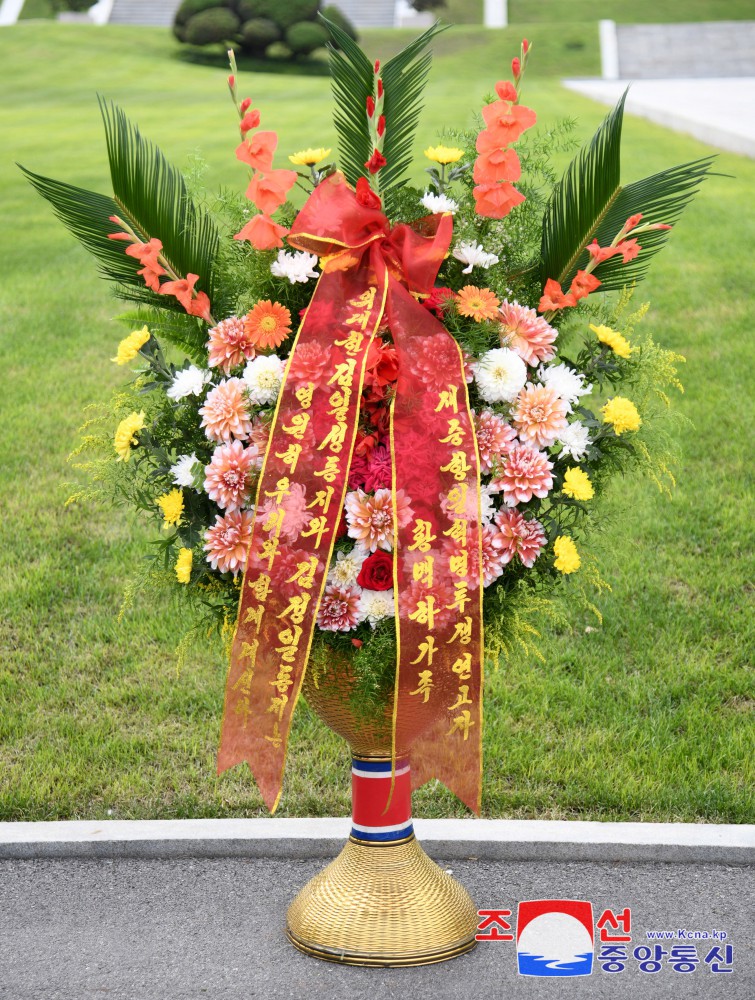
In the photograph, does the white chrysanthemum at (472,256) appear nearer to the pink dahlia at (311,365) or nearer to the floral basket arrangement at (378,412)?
the floral basket arrangement at (378,412)

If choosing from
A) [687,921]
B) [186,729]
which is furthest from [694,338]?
[687,921]

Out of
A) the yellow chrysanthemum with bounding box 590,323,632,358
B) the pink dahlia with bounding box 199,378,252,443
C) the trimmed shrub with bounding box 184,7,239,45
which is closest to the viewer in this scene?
the pink dahlia with bounding box 199,378,252,443

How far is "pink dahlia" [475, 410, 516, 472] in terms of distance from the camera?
2666 mm

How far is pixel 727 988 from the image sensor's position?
2830 millimetres

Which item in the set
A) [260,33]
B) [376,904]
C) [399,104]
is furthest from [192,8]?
[376,904]

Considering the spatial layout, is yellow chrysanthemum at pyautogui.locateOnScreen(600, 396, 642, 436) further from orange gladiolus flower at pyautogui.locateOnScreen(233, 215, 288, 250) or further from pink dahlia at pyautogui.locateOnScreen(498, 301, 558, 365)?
orange gladiolus flower at pyautogui.locateOnScreen(233, 215, 288, 250)

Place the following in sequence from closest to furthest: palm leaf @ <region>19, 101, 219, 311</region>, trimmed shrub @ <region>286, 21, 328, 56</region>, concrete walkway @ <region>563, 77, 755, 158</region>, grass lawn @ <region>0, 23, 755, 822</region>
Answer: palm leaf @ <region>19, 101, 219, 311</region> < grass lawn @ <region>0, 23, 755, 822</region> < concrete walkway @ <region>563, 77, 755, 158</region> < trimmed shrub @ <region>286, 21, 328, 56</region>

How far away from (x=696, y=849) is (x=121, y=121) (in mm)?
2492

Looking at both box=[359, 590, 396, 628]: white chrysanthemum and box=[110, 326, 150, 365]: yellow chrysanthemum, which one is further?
box=[110, 326, 150, 365]: yellow chrysanthemum

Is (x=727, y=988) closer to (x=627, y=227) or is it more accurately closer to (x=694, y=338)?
(x=627, y=227)

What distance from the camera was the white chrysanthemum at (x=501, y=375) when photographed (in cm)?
267

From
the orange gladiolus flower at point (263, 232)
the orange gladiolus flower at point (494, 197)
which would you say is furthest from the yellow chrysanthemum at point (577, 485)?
the orange gladiolus flower at point (263, 232)

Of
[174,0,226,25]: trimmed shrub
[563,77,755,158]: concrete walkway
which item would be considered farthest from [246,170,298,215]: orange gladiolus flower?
[174,0,226,25]: trimmed shrub

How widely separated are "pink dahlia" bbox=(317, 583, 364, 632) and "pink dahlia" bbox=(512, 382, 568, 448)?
511 millimetres
